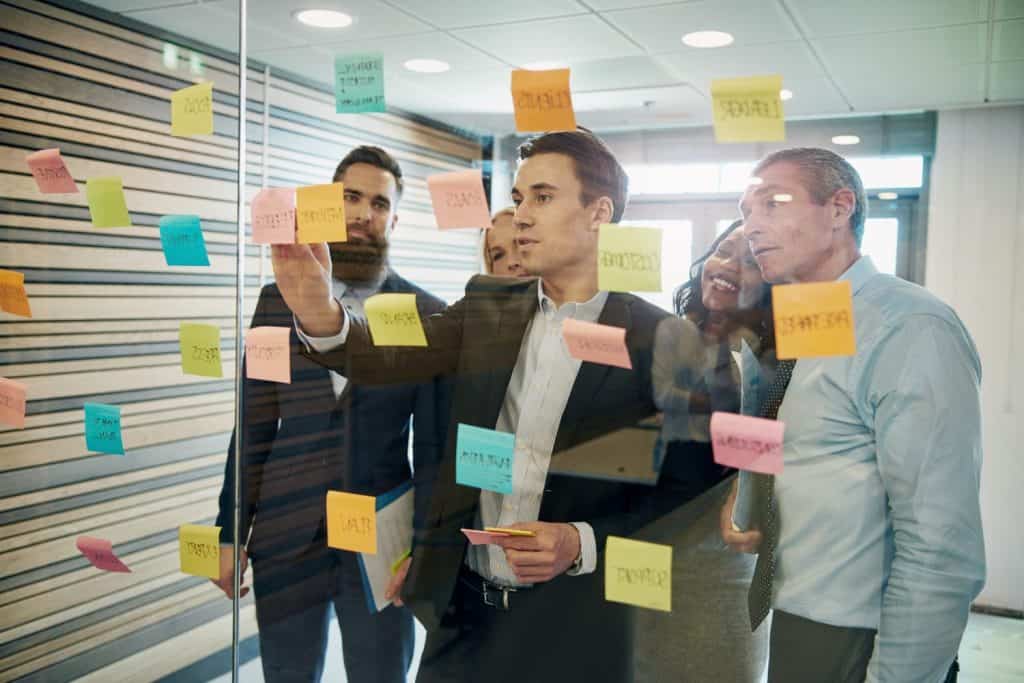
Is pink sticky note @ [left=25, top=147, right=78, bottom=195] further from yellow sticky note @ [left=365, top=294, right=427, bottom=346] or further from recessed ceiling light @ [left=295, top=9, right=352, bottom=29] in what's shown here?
yellow sticky note @ [left=365, top=294, right=427, bottom=346]

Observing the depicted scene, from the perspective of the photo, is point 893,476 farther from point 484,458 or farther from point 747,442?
point 484,458

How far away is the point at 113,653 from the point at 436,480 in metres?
1.24

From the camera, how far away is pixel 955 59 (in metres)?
1.44

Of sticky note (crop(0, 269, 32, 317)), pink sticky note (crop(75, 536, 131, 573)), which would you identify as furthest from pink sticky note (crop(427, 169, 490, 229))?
pink sticky note (crop(75, 536, 131, 573))

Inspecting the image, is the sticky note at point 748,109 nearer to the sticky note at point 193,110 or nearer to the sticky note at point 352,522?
the sticky note at point 352,522

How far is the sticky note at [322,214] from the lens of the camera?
6.11 feet

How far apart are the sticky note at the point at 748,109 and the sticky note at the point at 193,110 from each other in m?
1.26

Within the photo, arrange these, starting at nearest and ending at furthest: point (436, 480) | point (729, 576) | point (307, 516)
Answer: point (729, 576), point (436, 480), point (307, 516)

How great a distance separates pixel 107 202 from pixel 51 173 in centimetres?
19

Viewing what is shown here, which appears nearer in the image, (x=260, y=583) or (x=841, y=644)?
(x=841, y=644)

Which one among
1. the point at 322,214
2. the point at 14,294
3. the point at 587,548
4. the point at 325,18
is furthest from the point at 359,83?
the point at 14,294

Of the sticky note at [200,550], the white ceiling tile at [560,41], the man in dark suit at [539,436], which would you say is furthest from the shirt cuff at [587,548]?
the sticky note at [200,550]

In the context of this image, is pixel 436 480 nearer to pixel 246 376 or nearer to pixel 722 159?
pixel 246 376

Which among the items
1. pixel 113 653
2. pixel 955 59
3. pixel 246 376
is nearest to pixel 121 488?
pixel 113 653
